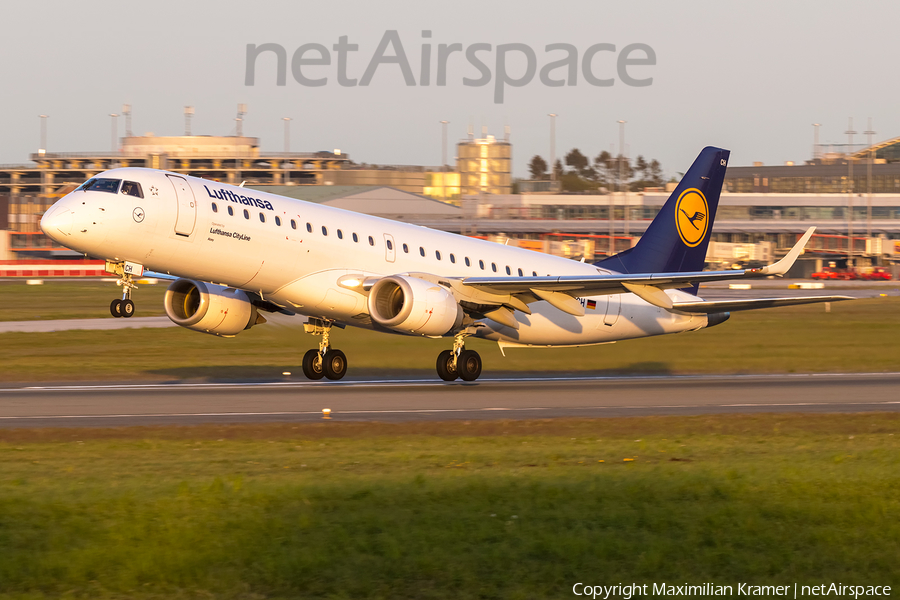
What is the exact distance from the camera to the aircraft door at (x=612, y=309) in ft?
108

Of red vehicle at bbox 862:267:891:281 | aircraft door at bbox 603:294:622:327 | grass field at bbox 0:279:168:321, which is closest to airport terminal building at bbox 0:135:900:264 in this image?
red vehicle at bbox 862:267:891:281

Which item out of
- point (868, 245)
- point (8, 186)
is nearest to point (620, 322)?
→ point (868, 245)

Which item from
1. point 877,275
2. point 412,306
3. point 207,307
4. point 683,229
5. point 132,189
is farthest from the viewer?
point 877,275

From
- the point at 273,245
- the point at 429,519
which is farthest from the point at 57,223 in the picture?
the point at 429,519

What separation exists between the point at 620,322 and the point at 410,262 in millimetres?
8130

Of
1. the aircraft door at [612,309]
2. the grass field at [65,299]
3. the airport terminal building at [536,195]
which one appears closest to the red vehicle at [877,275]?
the airport terminal building at [536,195]

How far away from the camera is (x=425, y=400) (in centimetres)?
2558

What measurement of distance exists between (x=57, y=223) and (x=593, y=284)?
13.4 m

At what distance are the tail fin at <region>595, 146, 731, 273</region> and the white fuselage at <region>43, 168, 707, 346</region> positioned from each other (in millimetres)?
4417

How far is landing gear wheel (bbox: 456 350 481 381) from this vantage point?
29.6 m

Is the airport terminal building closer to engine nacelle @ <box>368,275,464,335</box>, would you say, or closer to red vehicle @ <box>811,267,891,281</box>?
red vehicle @ <box>811,267,891,281</box>

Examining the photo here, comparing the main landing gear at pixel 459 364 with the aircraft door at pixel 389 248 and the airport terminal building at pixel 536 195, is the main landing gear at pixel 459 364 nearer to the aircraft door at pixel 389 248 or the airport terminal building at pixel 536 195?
the aircraft door at pixel 389 248

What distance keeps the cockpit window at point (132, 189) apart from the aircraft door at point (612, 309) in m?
15.1

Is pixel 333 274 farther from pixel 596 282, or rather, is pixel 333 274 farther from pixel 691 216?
pixel 691 216
